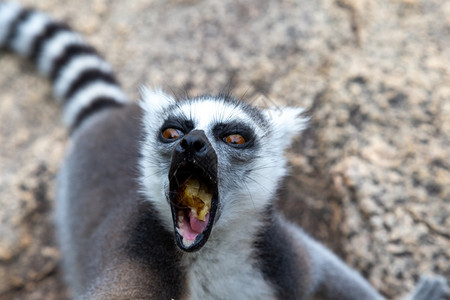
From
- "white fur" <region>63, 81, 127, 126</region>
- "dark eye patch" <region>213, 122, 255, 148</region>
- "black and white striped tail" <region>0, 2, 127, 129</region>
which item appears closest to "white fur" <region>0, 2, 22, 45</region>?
"black and white striped tail" <region>0, 2, 127, 129</region>

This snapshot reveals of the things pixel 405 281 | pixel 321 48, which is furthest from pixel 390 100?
pixel 405 281

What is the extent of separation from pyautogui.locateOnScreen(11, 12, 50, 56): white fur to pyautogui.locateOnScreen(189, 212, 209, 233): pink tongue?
3320mm

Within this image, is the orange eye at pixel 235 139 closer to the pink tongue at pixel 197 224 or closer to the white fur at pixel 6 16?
the pink tongue at pixel 197 224

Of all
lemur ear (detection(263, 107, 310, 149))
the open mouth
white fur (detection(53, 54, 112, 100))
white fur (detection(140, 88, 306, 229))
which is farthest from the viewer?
white fur (detection(53, 54, 112, 100))

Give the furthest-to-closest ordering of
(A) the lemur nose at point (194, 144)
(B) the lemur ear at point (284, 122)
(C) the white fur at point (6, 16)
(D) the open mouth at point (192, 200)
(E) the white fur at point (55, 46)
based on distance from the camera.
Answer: (C) the white fur at point (6, 16)
(E) the white fur at point (55, 46)
(B) the lemur ear at point (284, 122)
(D) the open mouth at point (192, 200)
(A) the lemur nose at point (194, 144)

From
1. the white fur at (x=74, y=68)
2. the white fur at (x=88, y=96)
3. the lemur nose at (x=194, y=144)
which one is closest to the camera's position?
the lemur nose at (x=194, y=144)

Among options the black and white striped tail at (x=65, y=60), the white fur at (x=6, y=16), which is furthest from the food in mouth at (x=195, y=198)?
the white fur at (x=6, y=16)

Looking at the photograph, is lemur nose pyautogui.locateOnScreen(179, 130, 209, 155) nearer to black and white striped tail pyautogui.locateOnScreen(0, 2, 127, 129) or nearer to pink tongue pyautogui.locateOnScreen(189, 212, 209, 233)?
pink tongue pyautogui.locateOnScreen(189, 212, 209, 233)

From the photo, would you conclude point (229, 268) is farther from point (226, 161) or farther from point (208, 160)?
point (208, 160)

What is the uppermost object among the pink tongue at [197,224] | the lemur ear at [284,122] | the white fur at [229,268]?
the lemur ear at [284,122]

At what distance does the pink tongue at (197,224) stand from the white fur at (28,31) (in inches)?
131

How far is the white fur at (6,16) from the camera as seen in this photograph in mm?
5074

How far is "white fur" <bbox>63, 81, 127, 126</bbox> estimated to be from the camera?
15.4 feet

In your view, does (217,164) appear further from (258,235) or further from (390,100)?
(390,100)
